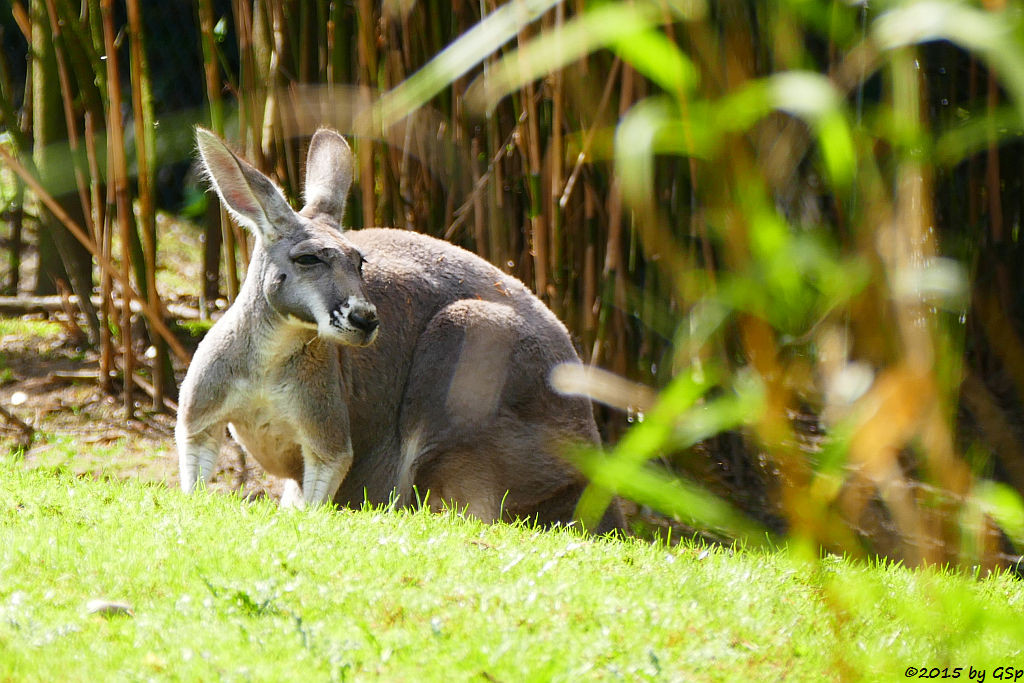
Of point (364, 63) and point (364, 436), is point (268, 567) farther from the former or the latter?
point (364, 63)

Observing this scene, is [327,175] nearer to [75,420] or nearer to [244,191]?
[244,191]

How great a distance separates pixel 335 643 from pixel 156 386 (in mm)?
3828

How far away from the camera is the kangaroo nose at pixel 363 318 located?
4.28 meters

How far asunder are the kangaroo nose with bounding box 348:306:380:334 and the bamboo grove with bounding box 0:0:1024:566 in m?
0.71

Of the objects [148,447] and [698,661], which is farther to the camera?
[148,447]

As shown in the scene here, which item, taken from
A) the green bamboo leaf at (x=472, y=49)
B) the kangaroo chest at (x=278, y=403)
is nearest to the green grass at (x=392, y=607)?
the kangaroo chest at (x=278, y=403)

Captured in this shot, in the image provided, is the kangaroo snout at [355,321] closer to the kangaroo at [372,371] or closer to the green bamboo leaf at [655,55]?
the kangaroo at [372,371]

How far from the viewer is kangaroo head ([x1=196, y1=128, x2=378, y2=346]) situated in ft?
14.1

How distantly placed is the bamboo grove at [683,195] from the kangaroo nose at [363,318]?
2.32ft

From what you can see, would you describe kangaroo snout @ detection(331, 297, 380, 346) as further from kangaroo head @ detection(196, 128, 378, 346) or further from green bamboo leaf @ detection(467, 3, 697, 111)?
green bamboo leaf @ detection(467, 3, 697, 111)

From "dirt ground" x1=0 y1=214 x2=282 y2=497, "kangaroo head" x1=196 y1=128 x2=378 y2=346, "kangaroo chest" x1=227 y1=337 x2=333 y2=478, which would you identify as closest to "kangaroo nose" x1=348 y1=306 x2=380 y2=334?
"kangaroo head" x1=196 y1=128 x2=378 y2=346

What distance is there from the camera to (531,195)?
19.1 feet

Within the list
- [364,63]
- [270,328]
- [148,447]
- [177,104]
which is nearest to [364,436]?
[270,328]

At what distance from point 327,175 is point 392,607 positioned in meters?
2.60
